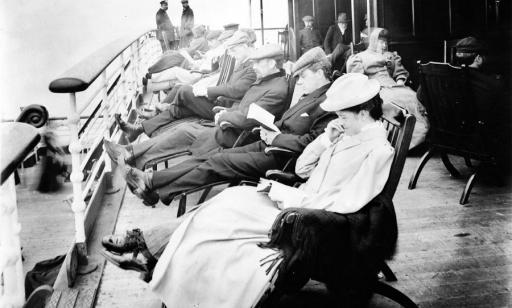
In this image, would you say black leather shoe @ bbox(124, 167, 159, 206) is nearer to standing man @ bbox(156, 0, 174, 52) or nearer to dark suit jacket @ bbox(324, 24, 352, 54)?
standing man @ bbox(156, 0, 174, 52)

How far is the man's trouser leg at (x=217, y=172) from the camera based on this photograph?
3.16m

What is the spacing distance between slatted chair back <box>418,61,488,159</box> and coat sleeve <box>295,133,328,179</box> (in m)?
1.62

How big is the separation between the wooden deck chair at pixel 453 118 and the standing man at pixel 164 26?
333cm

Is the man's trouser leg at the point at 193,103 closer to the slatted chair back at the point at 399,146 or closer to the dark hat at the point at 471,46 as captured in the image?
the dark hat at the point at 471,46

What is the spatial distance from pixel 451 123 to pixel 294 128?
1.28 metres

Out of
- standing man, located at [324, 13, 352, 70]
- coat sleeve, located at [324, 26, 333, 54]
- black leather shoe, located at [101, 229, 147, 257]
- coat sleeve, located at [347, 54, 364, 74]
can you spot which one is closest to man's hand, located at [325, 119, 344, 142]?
black leather shoe, located at [101, 229, 147, 257]

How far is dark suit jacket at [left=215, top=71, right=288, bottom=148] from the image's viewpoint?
3.62 meters

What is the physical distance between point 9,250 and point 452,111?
3041mm

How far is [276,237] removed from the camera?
1.99 metres

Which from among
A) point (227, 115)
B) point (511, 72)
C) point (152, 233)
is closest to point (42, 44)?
point (227, 115)

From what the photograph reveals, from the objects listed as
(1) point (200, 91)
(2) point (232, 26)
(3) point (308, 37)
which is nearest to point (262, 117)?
(1) point (200, 91)

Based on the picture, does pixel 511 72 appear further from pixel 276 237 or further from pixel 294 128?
pixel 276 237

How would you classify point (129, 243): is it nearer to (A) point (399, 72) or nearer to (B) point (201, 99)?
(B) point (201, 99)

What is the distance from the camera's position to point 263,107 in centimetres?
370
